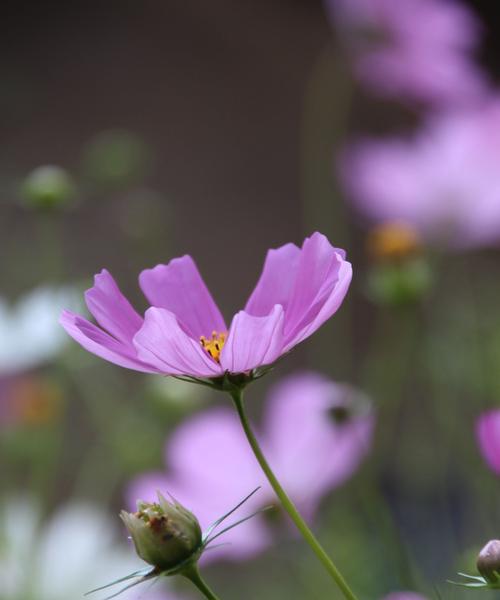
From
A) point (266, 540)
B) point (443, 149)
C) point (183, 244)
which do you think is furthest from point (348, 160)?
point (183, 244)

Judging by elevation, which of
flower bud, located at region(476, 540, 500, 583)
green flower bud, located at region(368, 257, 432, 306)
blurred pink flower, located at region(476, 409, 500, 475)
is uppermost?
green flower bud, located at region(368, 257, 432, 306)

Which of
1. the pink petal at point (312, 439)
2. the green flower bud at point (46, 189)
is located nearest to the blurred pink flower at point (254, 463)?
the pink petal at point (312, 439)

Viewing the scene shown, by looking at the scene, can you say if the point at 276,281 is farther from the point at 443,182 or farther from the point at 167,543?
the point at 443,182

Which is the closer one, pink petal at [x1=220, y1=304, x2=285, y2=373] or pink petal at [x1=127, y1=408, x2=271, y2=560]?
pink petal at [x1=220, y1=304, x2=285, y2=373]

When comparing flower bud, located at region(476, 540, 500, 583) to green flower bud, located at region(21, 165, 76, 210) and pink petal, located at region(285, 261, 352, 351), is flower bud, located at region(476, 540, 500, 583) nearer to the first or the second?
pink petal, located at region(285, 261, 352, 351)

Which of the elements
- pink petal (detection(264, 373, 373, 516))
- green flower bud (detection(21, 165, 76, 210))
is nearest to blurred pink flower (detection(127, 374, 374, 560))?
pink petal (detection(264, 373, 373, 516))

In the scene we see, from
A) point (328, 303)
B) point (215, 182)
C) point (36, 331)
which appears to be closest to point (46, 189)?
point (36, 331)

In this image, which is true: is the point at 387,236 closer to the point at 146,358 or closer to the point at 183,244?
the point at 146,358

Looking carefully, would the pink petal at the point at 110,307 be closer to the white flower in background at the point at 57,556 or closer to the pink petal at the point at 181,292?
the pink petal at the point at 181,292
